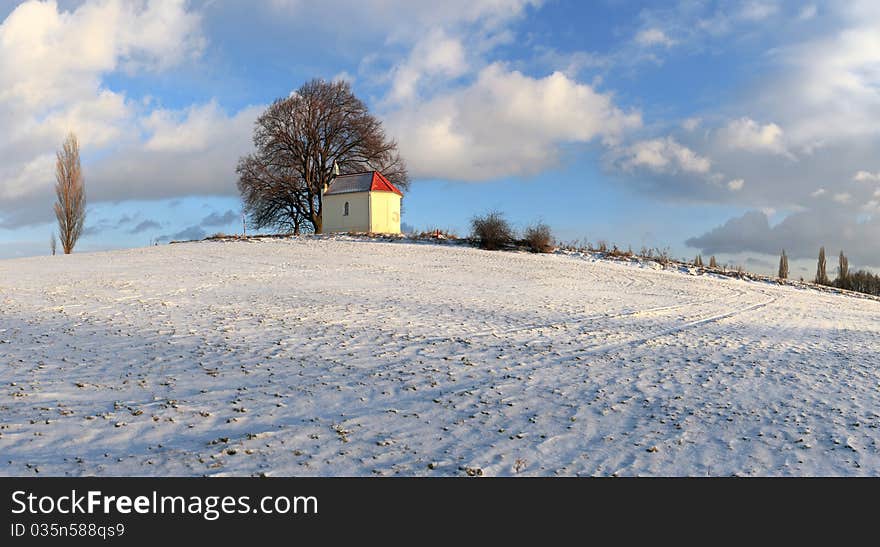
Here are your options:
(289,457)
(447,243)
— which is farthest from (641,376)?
(447,243)

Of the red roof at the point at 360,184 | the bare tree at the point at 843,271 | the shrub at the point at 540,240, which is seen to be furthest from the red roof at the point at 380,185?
→ the bare tree at the point at 843,271

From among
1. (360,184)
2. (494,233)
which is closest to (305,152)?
(360,184)

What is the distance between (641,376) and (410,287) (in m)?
10.3

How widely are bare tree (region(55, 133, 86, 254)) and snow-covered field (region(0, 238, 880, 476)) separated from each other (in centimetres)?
2797

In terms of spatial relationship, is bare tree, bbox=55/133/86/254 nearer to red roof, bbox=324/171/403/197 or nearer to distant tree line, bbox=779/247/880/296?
red roof, bbox=324/171/403/197

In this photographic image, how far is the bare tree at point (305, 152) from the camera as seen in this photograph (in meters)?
46.2

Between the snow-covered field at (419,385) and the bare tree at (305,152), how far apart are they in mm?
29723

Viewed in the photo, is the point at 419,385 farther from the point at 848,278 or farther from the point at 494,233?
the point at 848,278

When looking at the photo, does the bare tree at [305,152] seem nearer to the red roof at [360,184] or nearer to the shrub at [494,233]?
the red roof at [360,184]

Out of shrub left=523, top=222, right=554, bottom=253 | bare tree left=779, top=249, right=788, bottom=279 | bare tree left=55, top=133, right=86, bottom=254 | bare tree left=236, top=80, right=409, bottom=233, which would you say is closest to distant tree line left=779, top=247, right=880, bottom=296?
bare tree left=779, top=249, right=788, bottom=279

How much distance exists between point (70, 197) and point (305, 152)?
16.2 m

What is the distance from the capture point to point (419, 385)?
8.30 meters
